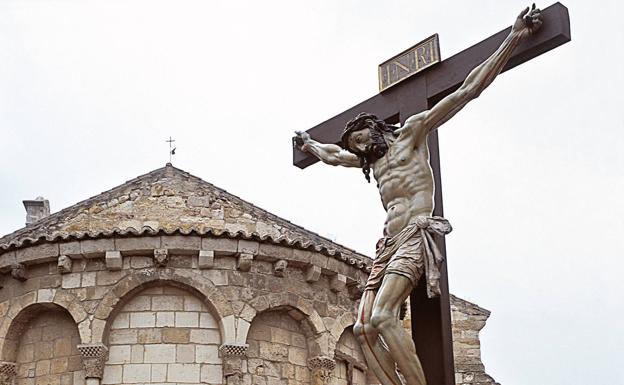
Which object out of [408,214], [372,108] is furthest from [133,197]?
[408,214]

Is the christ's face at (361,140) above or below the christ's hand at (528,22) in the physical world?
below

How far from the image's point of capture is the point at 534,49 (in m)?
5.87

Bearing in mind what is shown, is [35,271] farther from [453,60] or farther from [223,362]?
[453,60]

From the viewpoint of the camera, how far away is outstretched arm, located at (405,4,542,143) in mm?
5770

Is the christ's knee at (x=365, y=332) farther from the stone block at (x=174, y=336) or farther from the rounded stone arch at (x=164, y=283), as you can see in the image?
the stone block at (x=174, y=336)

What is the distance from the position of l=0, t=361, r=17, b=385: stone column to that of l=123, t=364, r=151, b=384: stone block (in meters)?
1.56

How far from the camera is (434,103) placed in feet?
21.4

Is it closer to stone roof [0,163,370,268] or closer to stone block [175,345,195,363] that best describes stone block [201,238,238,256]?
stone block [175,345,195,363]

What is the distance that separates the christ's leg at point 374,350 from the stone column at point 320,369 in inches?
283

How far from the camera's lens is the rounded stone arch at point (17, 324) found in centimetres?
1246

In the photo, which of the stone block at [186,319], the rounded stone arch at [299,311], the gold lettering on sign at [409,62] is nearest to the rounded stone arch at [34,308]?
the stone block at [186,319]

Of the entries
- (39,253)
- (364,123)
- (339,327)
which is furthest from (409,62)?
(39,253)

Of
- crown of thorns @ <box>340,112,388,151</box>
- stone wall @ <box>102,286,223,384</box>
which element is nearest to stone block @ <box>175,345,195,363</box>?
stone wall @ <box>102,286,223,384</box>

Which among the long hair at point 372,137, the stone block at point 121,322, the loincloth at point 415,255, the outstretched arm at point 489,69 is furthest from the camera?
the stone block at point 121,322
